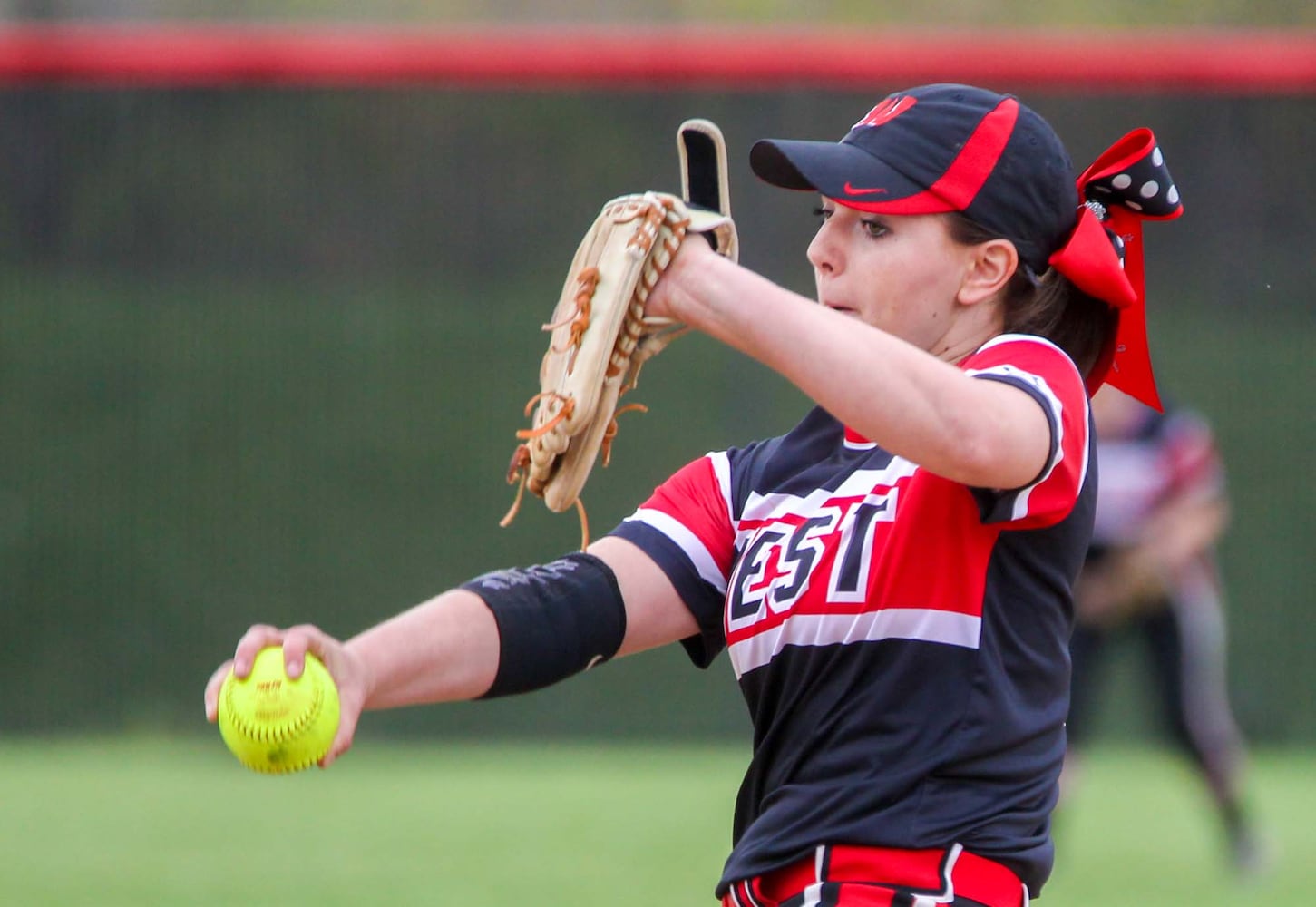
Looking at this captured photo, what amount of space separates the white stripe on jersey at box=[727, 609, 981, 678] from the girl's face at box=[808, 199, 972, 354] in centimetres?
32

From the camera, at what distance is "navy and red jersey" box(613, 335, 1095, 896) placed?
1912 mm

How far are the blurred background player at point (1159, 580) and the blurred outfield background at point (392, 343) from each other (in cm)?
180

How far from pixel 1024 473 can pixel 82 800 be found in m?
5.53

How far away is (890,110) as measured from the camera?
6.86 feet

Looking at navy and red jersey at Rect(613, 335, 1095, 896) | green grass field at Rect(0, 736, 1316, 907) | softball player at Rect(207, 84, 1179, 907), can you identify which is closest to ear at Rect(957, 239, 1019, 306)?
softball player at Rect(207, 84, 1179, 907)

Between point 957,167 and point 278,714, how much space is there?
3.11ft

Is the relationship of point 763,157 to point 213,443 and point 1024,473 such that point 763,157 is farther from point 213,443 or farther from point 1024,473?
point 213,443

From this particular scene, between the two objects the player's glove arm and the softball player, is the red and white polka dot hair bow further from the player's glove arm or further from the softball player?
the player's glove arm

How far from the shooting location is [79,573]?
7.80 meters

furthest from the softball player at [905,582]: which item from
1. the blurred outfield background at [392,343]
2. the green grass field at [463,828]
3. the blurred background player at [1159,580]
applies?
the blurred outfield background at [392,343]

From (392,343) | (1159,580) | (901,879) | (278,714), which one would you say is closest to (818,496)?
(901,879)

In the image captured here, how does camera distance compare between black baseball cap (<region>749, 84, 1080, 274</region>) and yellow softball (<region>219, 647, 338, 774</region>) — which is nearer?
yellow softball (<region>219, 647, 338, 774</region>)

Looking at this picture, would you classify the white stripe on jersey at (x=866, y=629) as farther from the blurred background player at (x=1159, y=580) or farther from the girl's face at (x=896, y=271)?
the blurred background player at (x=1159, y=580)

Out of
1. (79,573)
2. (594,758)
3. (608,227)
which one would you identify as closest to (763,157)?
(608,227)
